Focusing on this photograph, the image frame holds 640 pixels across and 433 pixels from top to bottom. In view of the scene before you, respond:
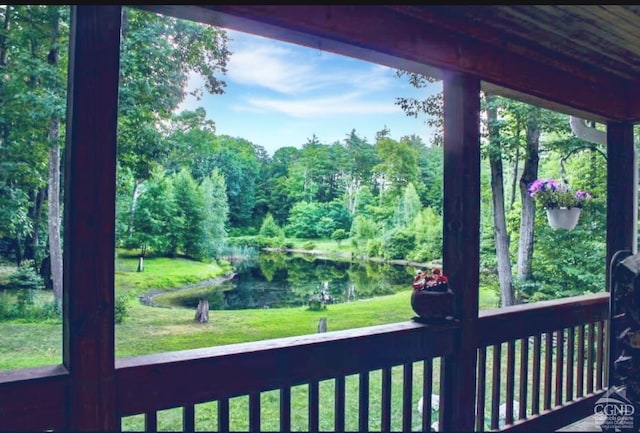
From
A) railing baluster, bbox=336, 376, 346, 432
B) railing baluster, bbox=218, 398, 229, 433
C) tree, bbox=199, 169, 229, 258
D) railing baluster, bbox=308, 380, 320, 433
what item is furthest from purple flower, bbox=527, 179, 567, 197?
tree, bbox=199, 169, 229, 258

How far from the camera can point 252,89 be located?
534 inches

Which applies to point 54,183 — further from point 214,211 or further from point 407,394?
point 407,394

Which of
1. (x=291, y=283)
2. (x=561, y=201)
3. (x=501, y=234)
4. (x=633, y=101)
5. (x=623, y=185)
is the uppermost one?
(x=633, y=101)

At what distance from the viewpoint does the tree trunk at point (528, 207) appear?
6.73m

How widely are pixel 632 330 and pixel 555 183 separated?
157 cm

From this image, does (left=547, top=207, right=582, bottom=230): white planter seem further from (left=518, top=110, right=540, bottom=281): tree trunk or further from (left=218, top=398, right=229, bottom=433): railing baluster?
(left=518, top=110, right=540, bottom=281): tree trunk

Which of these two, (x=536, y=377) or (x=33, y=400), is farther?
(x=536, y=377)

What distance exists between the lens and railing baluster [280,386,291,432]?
64.0 inches

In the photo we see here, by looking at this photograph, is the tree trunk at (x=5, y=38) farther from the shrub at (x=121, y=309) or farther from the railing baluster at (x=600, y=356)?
the railing baluster at (x=600, y=356)

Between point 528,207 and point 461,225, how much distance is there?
557cm

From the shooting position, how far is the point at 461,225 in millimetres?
2033

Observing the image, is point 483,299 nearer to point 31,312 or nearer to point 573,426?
point 573,426

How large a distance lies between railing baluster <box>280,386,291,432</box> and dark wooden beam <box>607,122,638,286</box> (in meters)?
2.60

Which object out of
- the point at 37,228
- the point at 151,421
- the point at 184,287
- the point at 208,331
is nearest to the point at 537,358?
the point at 151,421
